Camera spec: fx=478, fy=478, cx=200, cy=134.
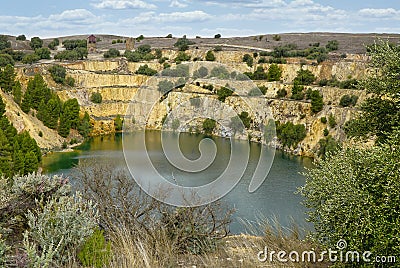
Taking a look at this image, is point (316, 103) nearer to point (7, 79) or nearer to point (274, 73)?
point (274, 73)

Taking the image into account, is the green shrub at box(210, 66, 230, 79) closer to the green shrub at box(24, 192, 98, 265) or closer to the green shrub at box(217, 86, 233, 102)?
the green shrub at box(217, 86, 233, 102)

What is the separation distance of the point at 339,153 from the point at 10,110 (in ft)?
101

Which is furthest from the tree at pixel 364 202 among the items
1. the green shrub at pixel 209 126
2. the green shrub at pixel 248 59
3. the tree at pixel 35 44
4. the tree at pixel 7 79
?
the tree at pixel 35 44

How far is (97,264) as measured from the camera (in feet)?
23.5

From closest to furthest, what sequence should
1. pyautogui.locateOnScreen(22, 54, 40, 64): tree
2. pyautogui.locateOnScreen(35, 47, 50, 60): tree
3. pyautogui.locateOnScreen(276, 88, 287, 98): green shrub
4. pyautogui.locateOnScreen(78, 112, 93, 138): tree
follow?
pyautogui.locateOnScreen(78, 112, 93, 138): tree < pyautogui.locateOnScreen(276, 88, 287, 98): green shrub < pyautogui.locateOnScreen(22, 54, 40, 64): tree < pyautogui.locateOnScreen(35, 47, 50, 60): tree

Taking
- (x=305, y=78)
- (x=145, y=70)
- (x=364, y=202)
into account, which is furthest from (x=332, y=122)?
(x=364, y=202)

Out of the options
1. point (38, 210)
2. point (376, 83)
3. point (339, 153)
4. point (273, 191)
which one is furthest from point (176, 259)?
point (273, 191)

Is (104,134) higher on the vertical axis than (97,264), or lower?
lower

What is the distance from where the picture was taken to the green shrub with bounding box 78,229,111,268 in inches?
281

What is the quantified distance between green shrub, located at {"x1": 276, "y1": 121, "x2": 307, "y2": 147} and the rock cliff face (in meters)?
0.47

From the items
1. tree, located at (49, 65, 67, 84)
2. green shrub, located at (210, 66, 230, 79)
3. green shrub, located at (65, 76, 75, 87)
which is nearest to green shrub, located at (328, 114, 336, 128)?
green shrub, located at (210, 66, 230, 79)

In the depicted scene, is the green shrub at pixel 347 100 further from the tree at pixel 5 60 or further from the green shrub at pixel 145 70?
the tree at pixel 5 60

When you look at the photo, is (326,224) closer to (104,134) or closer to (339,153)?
(339,153)

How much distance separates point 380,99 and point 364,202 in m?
4.29
